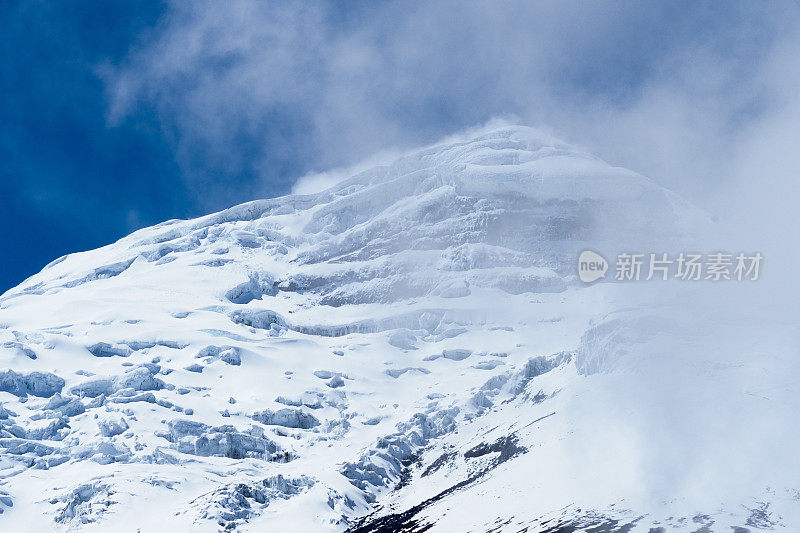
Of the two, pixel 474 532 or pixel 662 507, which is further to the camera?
pixel 474 532

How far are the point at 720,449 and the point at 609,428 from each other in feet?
87.5

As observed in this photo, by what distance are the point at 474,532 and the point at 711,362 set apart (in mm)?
65886

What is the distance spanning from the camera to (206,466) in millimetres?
170750

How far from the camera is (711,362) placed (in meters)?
158

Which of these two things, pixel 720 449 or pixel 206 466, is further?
pixel 206 466

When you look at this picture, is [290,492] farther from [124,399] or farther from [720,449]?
[720,449]

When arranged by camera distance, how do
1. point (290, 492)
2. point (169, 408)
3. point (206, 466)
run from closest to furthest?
point (290, 492) → point (206, 466) → point (169, 408)

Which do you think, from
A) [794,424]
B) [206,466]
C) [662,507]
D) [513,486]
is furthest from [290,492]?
[794,424]

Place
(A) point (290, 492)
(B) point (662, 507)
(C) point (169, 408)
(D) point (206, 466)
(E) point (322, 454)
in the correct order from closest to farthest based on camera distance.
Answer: (B) point (662, 507) → (A) point (290, 492) → (D) point (206, 466) → (E) point (322, 454) → (C) point (169, 408)

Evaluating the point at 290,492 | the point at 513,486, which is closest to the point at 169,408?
the point at 290,492

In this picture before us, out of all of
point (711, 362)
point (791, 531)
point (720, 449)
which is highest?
point (711, 362)

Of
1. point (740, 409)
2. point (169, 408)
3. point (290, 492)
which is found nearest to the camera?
point (740, 409)

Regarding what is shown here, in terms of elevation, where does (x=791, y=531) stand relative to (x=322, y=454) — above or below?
below

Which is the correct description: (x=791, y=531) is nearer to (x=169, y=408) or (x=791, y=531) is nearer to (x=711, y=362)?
(x=711, y=362)
